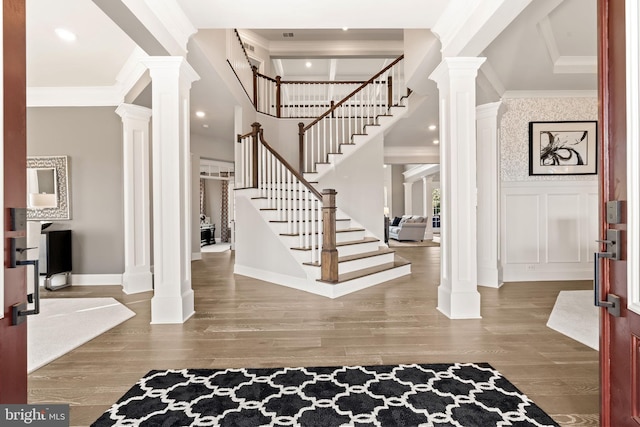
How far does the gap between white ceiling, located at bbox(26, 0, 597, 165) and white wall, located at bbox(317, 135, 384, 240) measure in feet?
5.29

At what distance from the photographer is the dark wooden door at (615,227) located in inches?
42.0

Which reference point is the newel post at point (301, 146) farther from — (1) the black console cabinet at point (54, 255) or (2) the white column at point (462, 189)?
(1) the black console cabinet at point (54, 255)

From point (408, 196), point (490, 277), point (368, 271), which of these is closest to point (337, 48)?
point (368, 271)

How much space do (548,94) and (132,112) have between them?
224 inches

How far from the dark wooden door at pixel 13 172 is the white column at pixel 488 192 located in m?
4.50

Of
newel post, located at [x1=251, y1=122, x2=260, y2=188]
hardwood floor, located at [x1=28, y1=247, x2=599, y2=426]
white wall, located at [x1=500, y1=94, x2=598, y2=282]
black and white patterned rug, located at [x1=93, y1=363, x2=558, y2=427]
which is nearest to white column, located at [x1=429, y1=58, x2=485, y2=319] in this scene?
hardwood floor, located at [x1=28, y1=247, x2=599, y2=426]

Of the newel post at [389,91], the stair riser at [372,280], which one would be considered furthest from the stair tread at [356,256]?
the newel post at [389,91]

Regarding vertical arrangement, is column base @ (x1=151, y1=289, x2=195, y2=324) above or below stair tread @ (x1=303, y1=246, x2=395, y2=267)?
Result: below

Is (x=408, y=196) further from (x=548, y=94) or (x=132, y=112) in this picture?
(x=132, y=112)

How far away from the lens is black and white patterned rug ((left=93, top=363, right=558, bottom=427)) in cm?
148

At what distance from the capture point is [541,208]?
445 cm

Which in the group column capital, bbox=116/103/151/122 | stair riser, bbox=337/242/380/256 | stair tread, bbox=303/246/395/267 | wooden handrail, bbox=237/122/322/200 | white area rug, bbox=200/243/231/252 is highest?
column capital, bbox=116/103/151/122

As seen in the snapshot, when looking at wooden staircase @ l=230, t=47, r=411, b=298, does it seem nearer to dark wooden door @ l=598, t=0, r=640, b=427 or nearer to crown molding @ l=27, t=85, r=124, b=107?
crown molding @ l=27, t=85, r=124, b=107

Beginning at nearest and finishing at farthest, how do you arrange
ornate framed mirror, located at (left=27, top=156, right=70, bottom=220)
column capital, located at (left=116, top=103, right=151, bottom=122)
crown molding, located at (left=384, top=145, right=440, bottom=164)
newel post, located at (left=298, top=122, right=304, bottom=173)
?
column capital, located at (left=116, top=103, right=151, bottom=122), ornate framed mirror, located at (left=27, top=156, right=70, bottom=220), newel post, located at (left=298, top=122, right=304, bottom=173), crown molding, located at (left=384, top=145, right=440, bottom=164)
